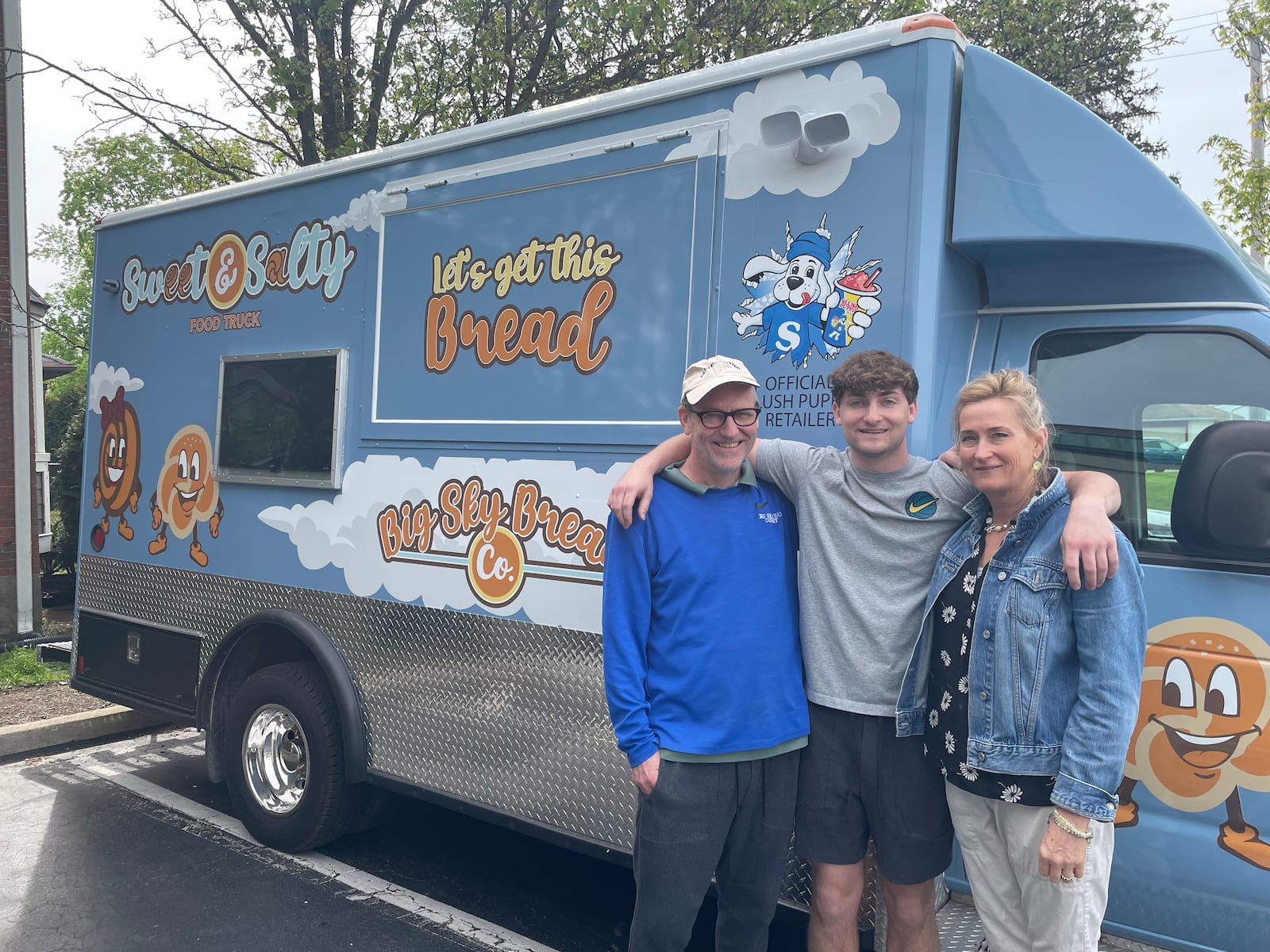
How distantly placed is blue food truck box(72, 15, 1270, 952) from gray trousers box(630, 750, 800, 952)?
41 cm

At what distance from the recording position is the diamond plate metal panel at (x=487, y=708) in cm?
351

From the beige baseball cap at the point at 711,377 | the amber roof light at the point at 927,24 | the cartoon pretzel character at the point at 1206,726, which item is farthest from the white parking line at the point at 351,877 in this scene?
the amber roof light at the point at 927,24

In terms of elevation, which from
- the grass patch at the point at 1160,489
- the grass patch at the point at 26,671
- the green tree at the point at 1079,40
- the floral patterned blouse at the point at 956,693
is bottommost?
the grass patch at the point at 26,671

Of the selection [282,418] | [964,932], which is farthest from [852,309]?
[282,418]

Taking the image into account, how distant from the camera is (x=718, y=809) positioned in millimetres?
2596

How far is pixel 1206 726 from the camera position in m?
2.63

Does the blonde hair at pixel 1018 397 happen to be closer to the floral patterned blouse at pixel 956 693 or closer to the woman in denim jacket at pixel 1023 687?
the woman in denim jacket at pixel 1023 687

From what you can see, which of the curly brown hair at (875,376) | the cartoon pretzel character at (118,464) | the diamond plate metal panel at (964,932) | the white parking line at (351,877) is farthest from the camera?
the cartoon pretzel character at (118,464)

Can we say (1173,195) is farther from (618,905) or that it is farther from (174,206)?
(174,206)

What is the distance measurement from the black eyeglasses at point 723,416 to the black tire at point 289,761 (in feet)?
8.38

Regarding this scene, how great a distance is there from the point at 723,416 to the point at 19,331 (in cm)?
880

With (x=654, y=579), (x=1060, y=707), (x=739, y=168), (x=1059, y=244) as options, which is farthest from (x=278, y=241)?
(x=1060, y=707)

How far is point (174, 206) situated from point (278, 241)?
0.93 m

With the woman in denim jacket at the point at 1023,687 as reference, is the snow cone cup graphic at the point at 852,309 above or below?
above
